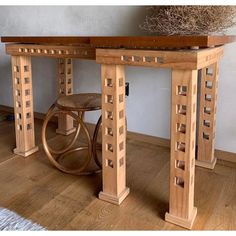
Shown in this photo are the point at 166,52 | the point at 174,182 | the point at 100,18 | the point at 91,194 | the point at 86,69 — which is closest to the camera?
the point at 166,52

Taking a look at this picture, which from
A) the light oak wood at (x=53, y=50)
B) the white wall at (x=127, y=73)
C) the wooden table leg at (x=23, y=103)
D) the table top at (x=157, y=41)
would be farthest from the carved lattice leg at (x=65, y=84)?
the table top at (x=157, y=41)

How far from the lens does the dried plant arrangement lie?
4.34ft

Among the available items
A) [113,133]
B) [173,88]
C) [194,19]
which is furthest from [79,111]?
[194,19]

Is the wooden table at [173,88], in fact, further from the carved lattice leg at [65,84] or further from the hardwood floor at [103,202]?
the carved lattice leg at [65,84]

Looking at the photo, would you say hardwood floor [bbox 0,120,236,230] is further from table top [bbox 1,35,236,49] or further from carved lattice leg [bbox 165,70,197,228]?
table top [bbox 1,35,236,49]

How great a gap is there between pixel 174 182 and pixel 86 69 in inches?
46.0

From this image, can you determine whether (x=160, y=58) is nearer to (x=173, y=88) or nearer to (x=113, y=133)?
(x=173, y=88)

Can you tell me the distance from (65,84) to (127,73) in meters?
0.42

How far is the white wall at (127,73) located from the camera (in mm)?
1661

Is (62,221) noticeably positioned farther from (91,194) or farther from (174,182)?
(174,182)

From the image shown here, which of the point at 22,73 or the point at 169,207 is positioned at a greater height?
the point at 22,73

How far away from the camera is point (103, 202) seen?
1.30 m
